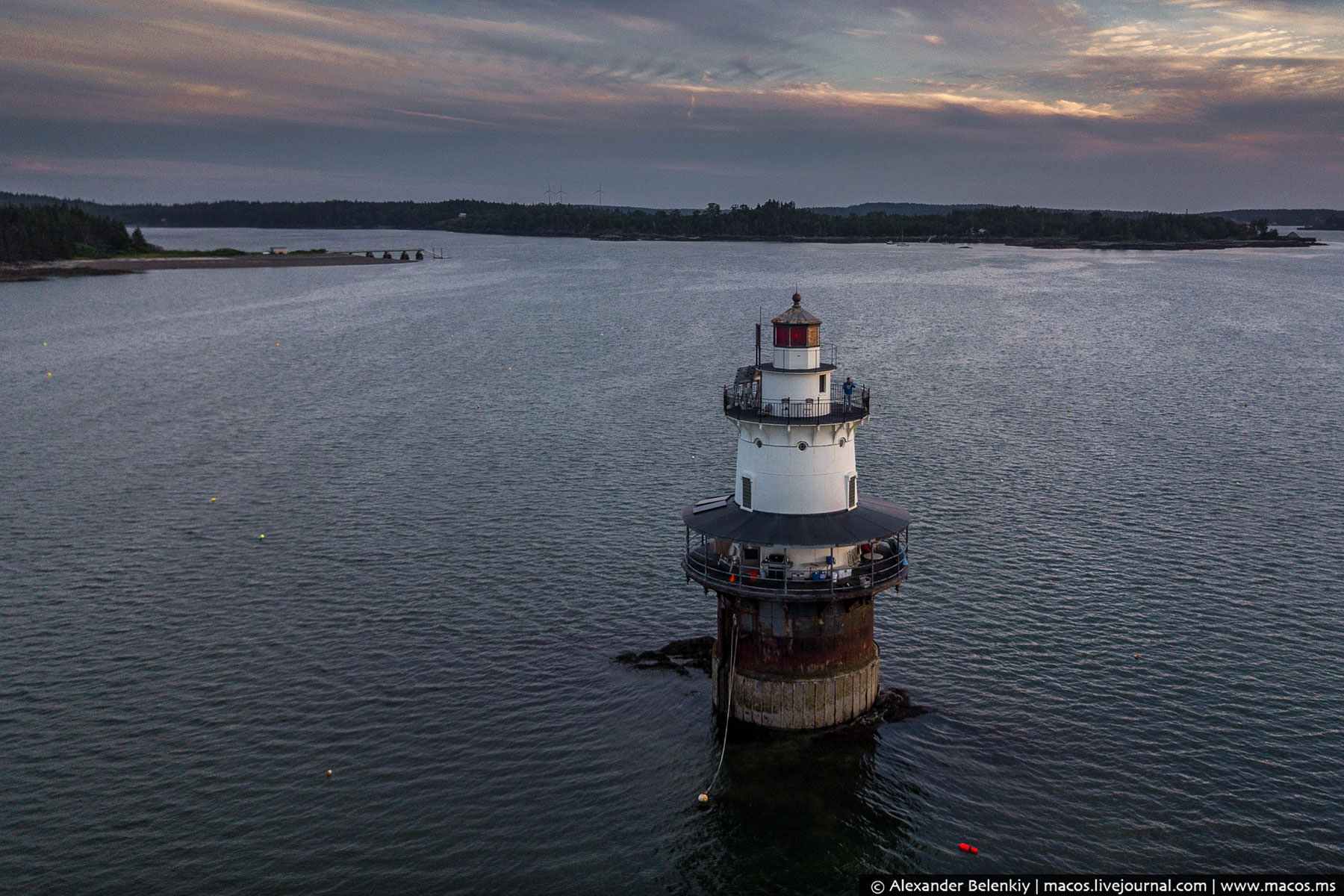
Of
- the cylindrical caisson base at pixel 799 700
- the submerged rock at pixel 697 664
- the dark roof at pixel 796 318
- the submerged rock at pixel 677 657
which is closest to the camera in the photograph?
the dark roof at pixel 796 318

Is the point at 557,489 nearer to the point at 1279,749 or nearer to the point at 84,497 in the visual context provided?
the point at 84,497

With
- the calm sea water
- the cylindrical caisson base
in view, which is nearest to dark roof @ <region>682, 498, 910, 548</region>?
the cylindrical caisson base

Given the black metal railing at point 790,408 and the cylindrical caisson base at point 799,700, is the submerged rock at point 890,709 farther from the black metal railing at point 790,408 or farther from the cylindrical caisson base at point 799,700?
the black metal railing at point 790,408

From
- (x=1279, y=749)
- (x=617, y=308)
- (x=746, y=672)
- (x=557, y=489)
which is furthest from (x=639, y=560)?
(x=617, y=308)

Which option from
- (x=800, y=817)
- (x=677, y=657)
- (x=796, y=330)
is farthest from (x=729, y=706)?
(x=796, y=330)

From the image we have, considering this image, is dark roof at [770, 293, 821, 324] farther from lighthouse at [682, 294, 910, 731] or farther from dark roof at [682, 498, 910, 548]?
dark roof at [682, 498, 910, 548]

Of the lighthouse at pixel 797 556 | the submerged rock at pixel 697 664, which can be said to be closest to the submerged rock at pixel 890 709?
the submerged rock at pixel 697 664
